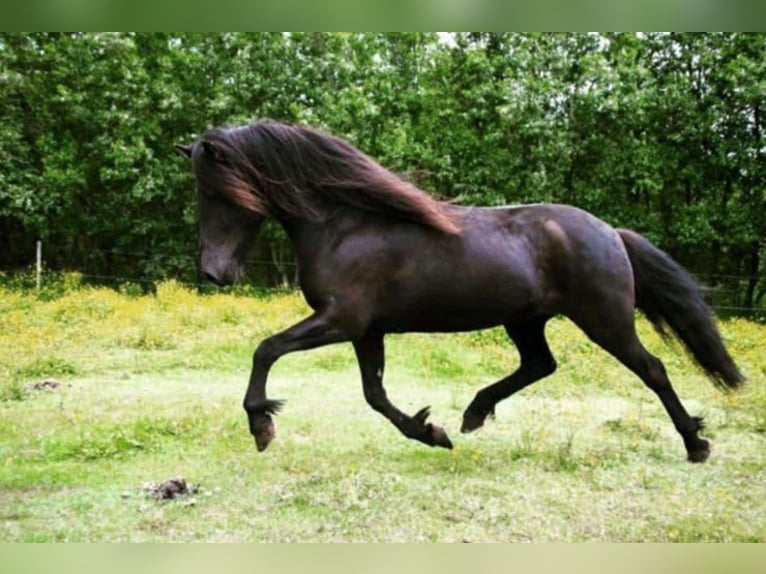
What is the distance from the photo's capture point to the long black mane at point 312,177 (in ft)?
11.4

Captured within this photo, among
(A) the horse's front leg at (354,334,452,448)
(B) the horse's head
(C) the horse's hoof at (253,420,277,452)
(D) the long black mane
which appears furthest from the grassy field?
(D) the long black mane

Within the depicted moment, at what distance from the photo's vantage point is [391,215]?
362cm

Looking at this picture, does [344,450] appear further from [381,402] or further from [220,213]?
[220,213]

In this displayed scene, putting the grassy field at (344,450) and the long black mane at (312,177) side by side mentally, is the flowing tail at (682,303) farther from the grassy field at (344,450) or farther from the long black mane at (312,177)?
the long black mane at (312,177)

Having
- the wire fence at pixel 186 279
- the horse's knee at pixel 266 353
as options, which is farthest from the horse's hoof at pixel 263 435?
the wire fence at pixel 186 279

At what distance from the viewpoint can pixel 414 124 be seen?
30.8ft

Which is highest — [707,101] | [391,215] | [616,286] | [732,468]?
[707,101]

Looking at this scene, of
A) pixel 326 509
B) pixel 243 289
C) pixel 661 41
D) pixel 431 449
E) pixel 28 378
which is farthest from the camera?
pixel 661 41

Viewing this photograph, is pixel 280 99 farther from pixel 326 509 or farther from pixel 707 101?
pixel 326 509

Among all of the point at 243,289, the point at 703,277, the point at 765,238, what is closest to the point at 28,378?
the point at 243,289

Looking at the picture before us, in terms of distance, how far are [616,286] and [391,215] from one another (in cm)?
112

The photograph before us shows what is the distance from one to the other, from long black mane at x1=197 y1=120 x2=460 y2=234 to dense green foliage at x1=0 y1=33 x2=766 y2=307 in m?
4.38

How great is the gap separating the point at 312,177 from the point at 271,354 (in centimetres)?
85

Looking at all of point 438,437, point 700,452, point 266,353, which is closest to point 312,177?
point 266,353
